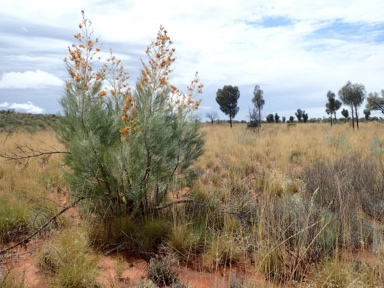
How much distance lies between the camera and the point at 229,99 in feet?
130

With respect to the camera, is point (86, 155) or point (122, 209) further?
point (122, 209)

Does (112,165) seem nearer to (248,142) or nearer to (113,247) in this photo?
(113,247)

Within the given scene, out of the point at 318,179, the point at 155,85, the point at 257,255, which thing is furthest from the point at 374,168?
the point at 155,85

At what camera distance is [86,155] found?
4.07 m

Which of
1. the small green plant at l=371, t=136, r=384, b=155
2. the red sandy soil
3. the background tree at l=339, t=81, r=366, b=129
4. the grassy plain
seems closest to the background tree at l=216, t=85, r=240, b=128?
the background tree at l=339, t=81, r=366, b=129

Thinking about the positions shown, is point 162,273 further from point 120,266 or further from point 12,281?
point 12,281

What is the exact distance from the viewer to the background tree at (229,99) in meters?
39.6

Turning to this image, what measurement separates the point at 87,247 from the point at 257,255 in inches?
72.1

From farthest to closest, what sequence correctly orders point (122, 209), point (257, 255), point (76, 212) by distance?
point (76, 212)
point (122, 209)
point (257, 255)

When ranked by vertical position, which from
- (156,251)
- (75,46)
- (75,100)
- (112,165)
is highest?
(75,46)

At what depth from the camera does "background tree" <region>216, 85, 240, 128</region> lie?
39594 mm

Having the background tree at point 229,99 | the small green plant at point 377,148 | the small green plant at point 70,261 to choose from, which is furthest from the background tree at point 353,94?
the small green plant at point 70,261

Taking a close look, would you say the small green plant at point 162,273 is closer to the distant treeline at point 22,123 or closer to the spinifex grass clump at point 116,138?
the spinifex grass clump at point 116,138

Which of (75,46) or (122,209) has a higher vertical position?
(75,46)
